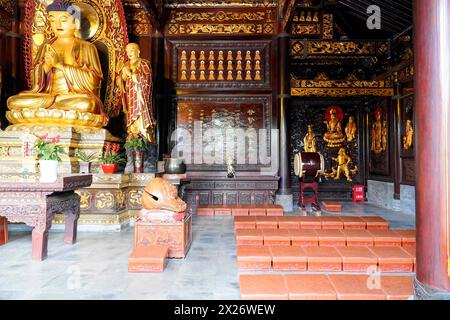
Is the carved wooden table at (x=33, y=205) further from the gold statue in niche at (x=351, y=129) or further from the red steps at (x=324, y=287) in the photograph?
the gold statue in niche at (x=351, y=129)

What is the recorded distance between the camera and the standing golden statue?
19.9 ft

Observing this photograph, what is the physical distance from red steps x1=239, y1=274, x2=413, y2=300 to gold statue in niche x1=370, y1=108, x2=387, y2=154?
585 centimetres

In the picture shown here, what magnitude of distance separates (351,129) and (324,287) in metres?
7.18

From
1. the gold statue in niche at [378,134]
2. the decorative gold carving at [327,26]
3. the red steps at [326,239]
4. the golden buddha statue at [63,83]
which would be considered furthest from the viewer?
the gold statue in niche at [378,134]

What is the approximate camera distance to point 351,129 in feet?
28.9

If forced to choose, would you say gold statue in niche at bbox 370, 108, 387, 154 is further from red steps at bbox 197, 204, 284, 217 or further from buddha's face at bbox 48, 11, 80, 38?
buddha's face at bbox 48, 11, 80, 38

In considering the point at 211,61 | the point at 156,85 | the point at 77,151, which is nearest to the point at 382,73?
the point at 211,61

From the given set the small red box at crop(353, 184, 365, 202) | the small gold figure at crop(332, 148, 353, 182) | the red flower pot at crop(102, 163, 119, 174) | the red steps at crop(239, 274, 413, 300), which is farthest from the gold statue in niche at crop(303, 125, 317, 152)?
the red steps at crop(239, 274, 413, 300)

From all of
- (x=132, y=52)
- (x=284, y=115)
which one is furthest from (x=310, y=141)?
(x=132, y=52)

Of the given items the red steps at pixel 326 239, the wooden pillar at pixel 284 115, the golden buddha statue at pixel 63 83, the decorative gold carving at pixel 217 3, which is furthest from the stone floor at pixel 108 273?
the decorative gold carving at pixel 217 3

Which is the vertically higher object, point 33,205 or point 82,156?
point 82,156

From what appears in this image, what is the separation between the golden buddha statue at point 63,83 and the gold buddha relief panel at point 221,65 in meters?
1.90

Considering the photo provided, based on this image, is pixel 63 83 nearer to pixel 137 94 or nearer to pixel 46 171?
pixel 137 94

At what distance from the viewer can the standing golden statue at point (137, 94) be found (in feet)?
19.9
